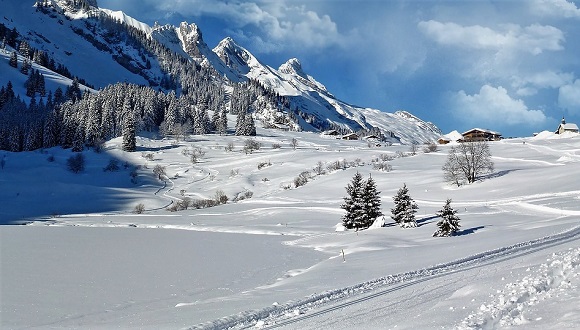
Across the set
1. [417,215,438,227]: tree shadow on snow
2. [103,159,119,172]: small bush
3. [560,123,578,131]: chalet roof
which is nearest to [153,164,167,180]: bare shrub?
[103,159,119,172]: small bush

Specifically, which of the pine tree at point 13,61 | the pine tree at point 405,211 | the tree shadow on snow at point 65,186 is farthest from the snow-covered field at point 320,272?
the pine tree at point 13,61

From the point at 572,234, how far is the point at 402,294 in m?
13.8

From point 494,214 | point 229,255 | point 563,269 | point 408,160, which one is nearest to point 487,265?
point 563,269

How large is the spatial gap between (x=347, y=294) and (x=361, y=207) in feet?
79.8

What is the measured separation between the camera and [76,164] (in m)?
96.3

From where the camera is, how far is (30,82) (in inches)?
6816

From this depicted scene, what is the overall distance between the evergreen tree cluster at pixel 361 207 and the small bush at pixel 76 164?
255ft

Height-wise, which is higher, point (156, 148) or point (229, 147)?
point (156, 148)

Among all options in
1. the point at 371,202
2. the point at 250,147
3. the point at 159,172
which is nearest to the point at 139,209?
the point at 159,172

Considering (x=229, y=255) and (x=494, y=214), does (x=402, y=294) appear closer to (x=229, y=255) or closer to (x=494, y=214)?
(x=229, y=255)

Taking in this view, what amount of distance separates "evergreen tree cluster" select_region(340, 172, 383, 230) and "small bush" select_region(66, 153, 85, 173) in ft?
255

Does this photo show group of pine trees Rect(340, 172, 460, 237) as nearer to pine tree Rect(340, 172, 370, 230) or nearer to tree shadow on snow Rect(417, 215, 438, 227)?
pine tree Rect(340, 172, 370, 230)

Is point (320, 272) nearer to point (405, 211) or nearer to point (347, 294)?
point (347, 294)

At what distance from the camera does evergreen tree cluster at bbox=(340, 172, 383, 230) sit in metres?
36.4
